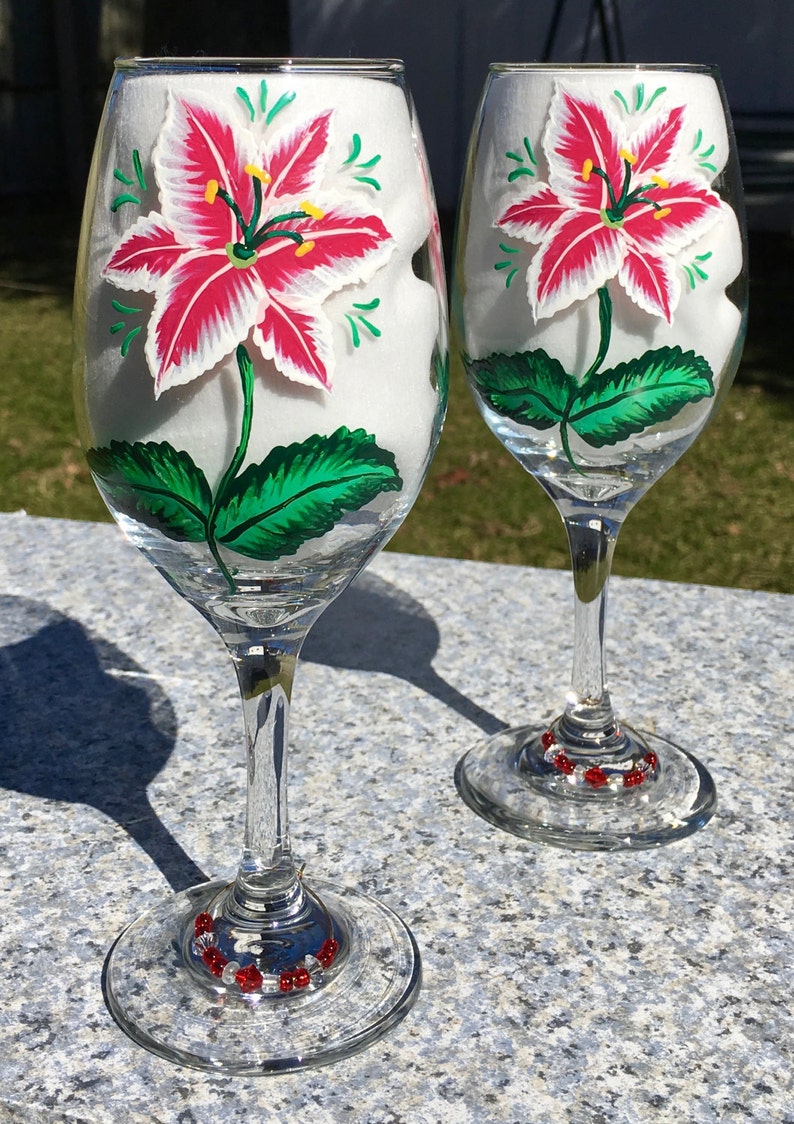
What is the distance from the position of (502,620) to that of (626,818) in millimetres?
422

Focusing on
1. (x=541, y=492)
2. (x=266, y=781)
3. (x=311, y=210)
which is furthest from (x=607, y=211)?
(x=541, y=492)

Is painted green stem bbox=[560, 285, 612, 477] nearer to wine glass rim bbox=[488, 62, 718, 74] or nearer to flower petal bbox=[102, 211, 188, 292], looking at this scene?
wine glass rim bbox=[488, 62, 718, 74]

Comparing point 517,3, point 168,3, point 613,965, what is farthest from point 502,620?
point 517,3

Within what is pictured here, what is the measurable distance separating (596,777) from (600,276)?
1.47ft

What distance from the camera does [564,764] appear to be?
119 centimetres

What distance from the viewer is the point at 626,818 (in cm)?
112

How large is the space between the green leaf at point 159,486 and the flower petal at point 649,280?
0.40m

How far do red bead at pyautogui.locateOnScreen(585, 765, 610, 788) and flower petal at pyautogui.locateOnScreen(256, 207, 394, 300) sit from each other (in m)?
0.60

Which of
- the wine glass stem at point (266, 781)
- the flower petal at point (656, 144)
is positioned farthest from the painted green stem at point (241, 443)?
the flower petal at point (656, 144)

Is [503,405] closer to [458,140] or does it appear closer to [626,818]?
[626,818]

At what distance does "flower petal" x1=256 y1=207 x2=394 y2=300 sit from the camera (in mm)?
705

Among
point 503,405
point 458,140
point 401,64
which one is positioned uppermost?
point 401,64

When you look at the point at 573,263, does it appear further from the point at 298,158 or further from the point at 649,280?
the point at 298,158

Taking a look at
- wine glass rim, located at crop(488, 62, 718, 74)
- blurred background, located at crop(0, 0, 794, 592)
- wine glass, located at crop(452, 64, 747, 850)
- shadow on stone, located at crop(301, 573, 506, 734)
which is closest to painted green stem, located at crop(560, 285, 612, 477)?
wine glass, located at crop(452, 64, 747, 850)
